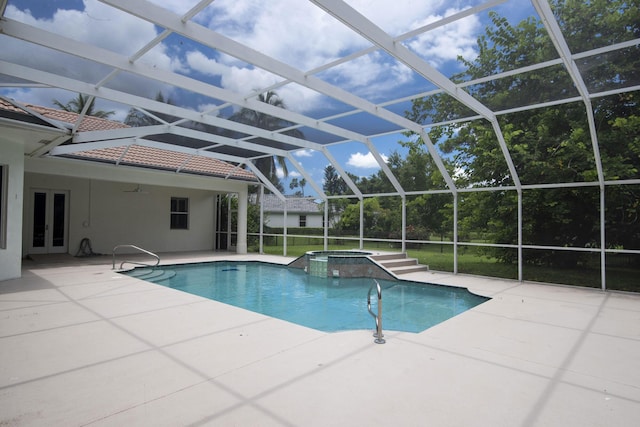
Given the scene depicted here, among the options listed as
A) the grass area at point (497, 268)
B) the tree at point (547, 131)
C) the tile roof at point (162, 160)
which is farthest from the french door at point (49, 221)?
the tree at point (547, 131)

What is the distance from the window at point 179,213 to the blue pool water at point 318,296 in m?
4.91

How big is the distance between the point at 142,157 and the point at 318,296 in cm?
884

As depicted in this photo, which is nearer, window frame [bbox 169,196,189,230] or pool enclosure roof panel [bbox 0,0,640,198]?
pool enclosure roof panel [bbox 0,0,640,198]

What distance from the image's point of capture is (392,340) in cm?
430

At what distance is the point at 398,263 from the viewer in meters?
11.2

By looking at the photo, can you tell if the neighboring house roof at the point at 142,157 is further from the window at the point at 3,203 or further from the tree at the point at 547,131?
the tree at the point at 547,131

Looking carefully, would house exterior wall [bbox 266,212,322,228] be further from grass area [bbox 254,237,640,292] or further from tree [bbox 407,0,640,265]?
tree [bbox 407,0,640,265]

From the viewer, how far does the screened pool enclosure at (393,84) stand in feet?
15.9

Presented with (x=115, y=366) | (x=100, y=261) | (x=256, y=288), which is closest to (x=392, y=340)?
(x=115, y=366)

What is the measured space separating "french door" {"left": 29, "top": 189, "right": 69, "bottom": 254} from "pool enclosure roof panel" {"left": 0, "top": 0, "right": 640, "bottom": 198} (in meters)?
5.82

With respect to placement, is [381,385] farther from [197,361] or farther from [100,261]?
[100,261]

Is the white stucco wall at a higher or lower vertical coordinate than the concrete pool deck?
higher

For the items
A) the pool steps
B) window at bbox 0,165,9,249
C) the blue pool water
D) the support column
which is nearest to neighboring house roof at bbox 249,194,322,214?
the support column

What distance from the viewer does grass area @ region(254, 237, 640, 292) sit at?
9.78 m
